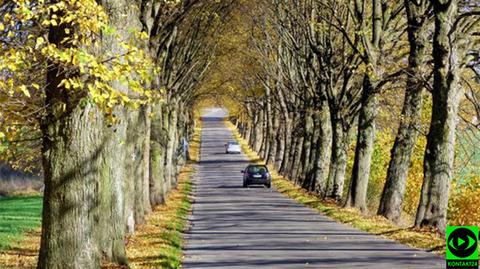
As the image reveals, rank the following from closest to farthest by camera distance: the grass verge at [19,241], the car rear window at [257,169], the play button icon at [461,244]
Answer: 1. the play button icon at [461,244]
2. the grass verge at [19,241]
3. the car rear window at [257,169]

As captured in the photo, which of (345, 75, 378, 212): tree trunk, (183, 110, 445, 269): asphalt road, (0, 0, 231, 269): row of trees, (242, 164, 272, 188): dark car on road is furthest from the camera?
(242, 164, 272, 188): dark car on road

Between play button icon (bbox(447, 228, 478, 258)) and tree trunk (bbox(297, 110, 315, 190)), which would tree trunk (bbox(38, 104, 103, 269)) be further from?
tree trunk (bbox(297, 110, 315, 190))

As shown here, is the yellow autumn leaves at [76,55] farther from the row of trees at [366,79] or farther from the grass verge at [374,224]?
the row of trees at [366,79]

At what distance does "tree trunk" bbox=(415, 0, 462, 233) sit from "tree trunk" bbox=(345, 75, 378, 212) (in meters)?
8.38

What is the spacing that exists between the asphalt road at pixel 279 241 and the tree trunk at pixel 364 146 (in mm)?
1705

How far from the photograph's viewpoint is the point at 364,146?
32.0m

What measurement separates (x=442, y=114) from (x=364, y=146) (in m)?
10.3

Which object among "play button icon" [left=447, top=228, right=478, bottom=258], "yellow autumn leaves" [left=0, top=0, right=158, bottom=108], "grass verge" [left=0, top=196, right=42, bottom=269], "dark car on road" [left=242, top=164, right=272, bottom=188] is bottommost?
"dark car on road" [left=242, top=164, right=272, bottom=188]

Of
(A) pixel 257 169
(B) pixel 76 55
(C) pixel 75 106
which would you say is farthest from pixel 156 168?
(B) pixel 76 55

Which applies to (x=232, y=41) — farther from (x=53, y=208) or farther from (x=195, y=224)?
(x=53, y=208)

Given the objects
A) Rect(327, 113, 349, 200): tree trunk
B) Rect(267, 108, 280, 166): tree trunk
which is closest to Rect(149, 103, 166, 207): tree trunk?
Rect(327, 113, 349, 200): tree trunk

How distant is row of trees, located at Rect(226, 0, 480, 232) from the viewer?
2183 cm

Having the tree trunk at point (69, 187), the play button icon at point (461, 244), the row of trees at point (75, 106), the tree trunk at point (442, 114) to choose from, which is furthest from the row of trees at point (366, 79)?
the play button icon at point (461, 244)

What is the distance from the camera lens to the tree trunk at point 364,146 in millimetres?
30720
